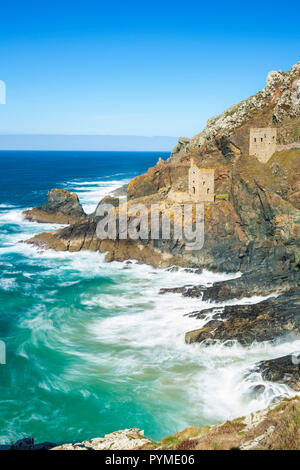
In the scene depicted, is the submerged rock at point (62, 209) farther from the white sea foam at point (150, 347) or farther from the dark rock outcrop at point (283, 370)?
the dark rock outcrop at point (283, 370)

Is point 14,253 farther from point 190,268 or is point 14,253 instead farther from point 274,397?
point 274,397

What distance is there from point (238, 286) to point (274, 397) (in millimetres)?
15225

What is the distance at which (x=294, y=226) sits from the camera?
38.5m

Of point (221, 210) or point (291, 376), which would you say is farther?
point (221, 210)

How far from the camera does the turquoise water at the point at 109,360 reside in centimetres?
2006

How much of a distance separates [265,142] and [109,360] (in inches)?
1377

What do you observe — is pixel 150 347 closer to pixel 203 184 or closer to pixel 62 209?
pixel 203 184

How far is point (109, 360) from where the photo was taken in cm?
2572

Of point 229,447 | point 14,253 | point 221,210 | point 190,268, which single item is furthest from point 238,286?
point 14,253

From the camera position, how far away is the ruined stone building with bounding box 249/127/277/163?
46.3 meters

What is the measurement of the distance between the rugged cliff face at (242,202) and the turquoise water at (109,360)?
3.67 metres

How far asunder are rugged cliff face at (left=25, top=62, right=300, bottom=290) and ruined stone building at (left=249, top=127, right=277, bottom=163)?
84 centimetres

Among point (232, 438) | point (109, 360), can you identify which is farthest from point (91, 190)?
point (232, 438)

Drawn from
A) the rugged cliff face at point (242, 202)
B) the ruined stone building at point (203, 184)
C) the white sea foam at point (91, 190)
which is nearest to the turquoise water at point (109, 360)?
the rugged cliff face at point (242, 202)
